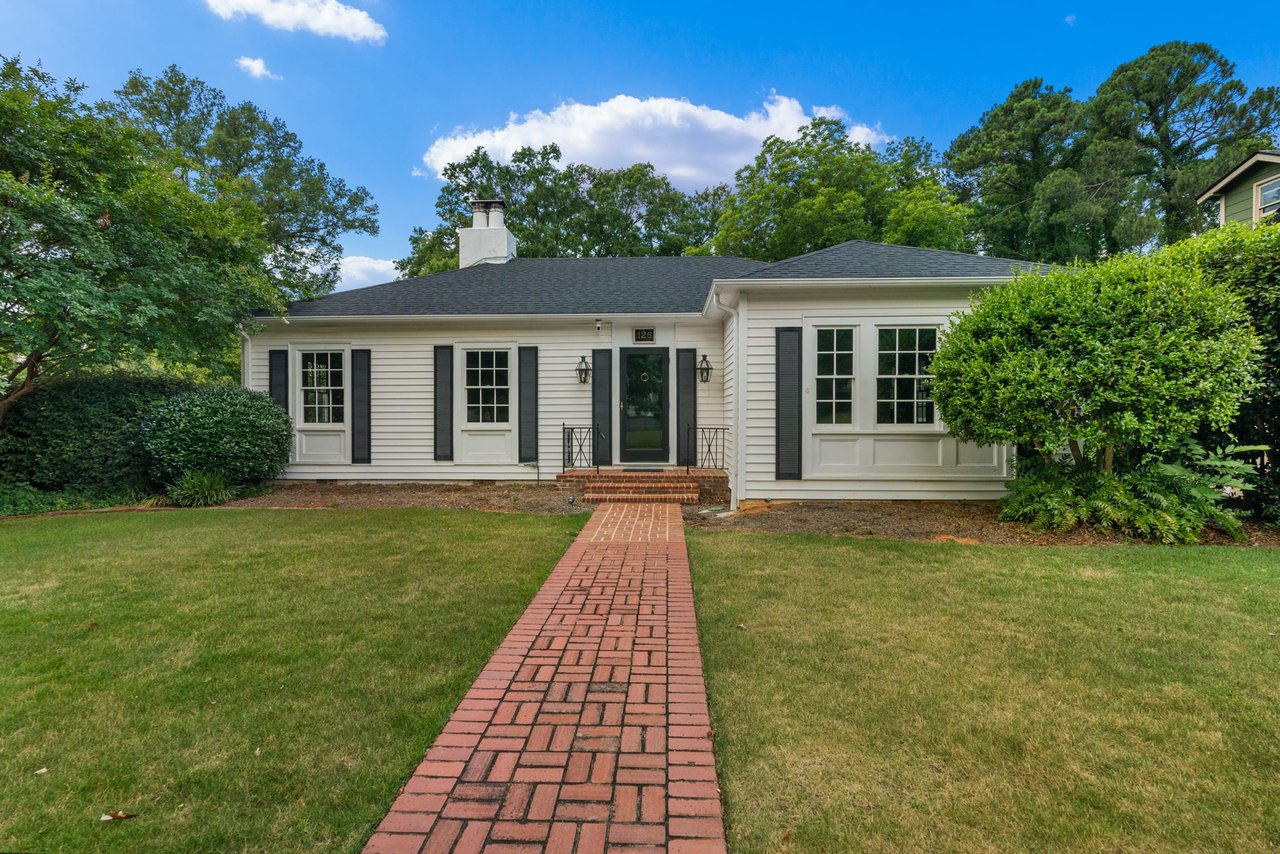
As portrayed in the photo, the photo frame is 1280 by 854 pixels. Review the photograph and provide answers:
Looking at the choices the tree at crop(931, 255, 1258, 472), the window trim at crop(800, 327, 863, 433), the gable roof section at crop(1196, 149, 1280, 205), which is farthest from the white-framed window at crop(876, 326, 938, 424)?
the gable roof section at crop(1196, 149, 1280, 205)

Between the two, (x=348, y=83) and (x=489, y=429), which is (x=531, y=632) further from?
(x=348, y=83)

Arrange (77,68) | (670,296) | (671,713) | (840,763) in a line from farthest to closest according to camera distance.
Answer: (670,296), (77,68), (671,713), (840,763)

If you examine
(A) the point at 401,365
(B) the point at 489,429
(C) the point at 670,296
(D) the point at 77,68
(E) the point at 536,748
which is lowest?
(E) the point at 536,748

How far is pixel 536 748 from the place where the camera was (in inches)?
86.7

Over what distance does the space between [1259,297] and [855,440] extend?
432 cm

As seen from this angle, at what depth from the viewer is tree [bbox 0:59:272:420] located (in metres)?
6.77

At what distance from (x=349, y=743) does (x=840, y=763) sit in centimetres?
192

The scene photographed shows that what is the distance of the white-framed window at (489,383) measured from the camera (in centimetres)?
962

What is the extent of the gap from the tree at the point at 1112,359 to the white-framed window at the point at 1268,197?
30.0ft

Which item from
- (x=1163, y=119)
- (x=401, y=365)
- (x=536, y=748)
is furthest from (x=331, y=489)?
(x=1163, y=119)

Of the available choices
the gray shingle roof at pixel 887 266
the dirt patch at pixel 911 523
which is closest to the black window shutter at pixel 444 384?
A: the dirt patch at pixel 911 523

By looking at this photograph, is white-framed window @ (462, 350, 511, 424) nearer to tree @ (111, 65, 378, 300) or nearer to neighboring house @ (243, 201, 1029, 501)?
neighboring house @ (243, 201, 1029, 501)

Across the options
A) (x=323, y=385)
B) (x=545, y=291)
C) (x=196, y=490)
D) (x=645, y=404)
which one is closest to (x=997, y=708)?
(x=645, y=404)

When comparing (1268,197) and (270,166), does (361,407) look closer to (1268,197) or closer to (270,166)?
(270,166)
